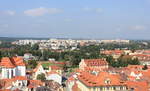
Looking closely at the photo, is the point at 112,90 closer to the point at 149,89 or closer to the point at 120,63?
the point at 149,89

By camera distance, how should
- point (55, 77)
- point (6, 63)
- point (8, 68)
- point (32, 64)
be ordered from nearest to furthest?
point (8, 68), point (6, 63), point (55, 77), point (32, 64)

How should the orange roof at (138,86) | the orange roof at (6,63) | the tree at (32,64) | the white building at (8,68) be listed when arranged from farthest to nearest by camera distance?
the tree at (32,64), the white building at (8,68), the orange roof at (6,63), the orange roof at (138,86)

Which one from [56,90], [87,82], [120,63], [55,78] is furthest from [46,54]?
[87,82]

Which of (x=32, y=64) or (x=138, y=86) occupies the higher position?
(x=138, y=86)

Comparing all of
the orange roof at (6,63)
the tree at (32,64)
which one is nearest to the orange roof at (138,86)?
the orange roof at (6,63)

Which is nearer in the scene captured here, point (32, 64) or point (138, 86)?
point (138, 86)

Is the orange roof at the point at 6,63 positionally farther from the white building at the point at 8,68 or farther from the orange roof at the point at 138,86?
the orange roof at the point at 138,86

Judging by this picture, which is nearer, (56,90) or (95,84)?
(95,84)

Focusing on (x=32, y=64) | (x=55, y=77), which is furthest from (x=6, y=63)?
(x=32, y=64)

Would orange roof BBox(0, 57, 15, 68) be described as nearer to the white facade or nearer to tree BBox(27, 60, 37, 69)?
the white facade

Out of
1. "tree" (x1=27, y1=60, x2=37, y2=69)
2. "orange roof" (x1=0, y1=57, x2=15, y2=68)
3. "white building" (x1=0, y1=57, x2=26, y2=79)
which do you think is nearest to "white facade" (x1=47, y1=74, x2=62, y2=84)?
"white building" (x1=0, y1=57, x2=26, y2=79)

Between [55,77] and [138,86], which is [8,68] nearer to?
[55,77]
